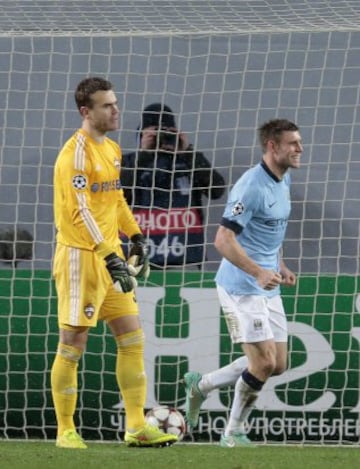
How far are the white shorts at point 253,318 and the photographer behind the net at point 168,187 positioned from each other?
123cm

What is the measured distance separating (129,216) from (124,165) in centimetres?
189

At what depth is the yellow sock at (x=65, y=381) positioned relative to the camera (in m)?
8.50

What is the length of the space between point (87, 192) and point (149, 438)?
1.44m

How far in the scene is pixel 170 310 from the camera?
10109 mm

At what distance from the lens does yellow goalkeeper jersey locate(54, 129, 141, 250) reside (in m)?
8.27

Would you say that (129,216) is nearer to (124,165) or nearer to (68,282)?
(68,282)

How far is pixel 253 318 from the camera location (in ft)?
29.3

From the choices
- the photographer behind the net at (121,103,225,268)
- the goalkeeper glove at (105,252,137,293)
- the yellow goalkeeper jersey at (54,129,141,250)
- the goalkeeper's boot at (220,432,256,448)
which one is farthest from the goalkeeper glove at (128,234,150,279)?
the photographer behind the net at (121,103,225,268)

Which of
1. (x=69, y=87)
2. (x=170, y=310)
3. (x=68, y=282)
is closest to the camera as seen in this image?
(x=68, y=282)

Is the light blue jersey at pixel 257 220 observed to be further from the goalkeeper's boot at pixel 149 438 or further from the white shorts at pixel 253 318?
the goalkeeper's boot at pixel 149 438

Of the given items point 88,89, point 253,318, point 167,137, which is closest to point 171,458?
point 253,318

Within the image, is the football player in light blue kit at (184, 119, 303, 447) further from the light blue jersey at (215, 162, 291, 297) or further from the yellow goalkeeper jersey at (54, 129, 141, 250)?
the yellow goalkeeper jersey at (54, 129, 141, 250)

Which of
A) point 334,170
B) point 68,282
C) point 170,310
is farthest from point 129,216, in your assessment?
point 334,170

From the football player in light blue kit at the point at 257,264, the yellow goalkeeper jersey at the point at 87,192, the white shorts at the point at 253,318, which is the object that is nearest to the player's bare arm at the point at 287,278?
the football player in light blue kit at the point at 257,264
